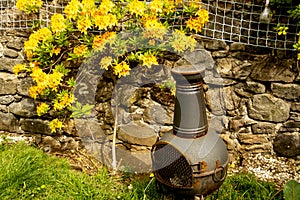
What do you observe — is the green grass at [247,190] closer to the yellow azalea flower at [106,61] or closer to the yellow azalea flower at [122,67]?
the yellow azalea flower at [122,67]

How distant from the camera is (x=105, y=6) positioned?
3.35m

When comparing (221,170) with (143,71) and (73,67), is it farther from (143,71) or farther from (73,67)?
(73,67)

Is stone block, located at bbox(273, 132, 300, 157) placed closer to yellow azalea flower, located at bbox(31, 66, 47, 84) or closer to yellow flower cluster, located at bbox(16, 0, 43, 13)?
yellow azalea flower, located at bbox(31, 66, 47, 84)

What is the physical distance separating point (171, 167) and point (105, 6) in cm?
150

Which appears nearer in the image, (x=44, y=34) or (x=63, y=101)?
(x=44, y=34)

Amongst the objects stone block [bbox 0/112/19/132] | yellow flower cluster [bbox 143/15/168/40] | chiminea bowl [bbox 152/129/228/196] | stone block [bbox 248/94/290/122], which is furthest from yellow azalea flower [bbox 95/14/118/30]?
stone block [bbox 0/112/19/132]

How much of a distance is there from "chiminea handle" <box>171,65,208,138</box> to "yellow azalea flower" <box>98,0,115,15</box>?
0.86 meters

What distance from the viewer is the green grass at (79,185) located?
3.42m

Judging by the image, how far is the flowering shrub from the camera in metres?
3.40

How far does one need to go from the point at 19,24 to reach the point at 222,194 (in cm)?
270

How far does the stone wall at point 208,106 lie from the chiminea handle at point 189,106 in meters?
0.87

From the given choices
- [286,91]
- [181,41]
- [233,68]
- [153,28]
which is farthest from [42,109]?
[286,91]

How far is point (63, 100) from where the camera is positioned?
385 centimetres

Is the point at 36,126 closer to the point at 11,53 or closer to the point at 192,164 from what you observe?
the point at 11,53
